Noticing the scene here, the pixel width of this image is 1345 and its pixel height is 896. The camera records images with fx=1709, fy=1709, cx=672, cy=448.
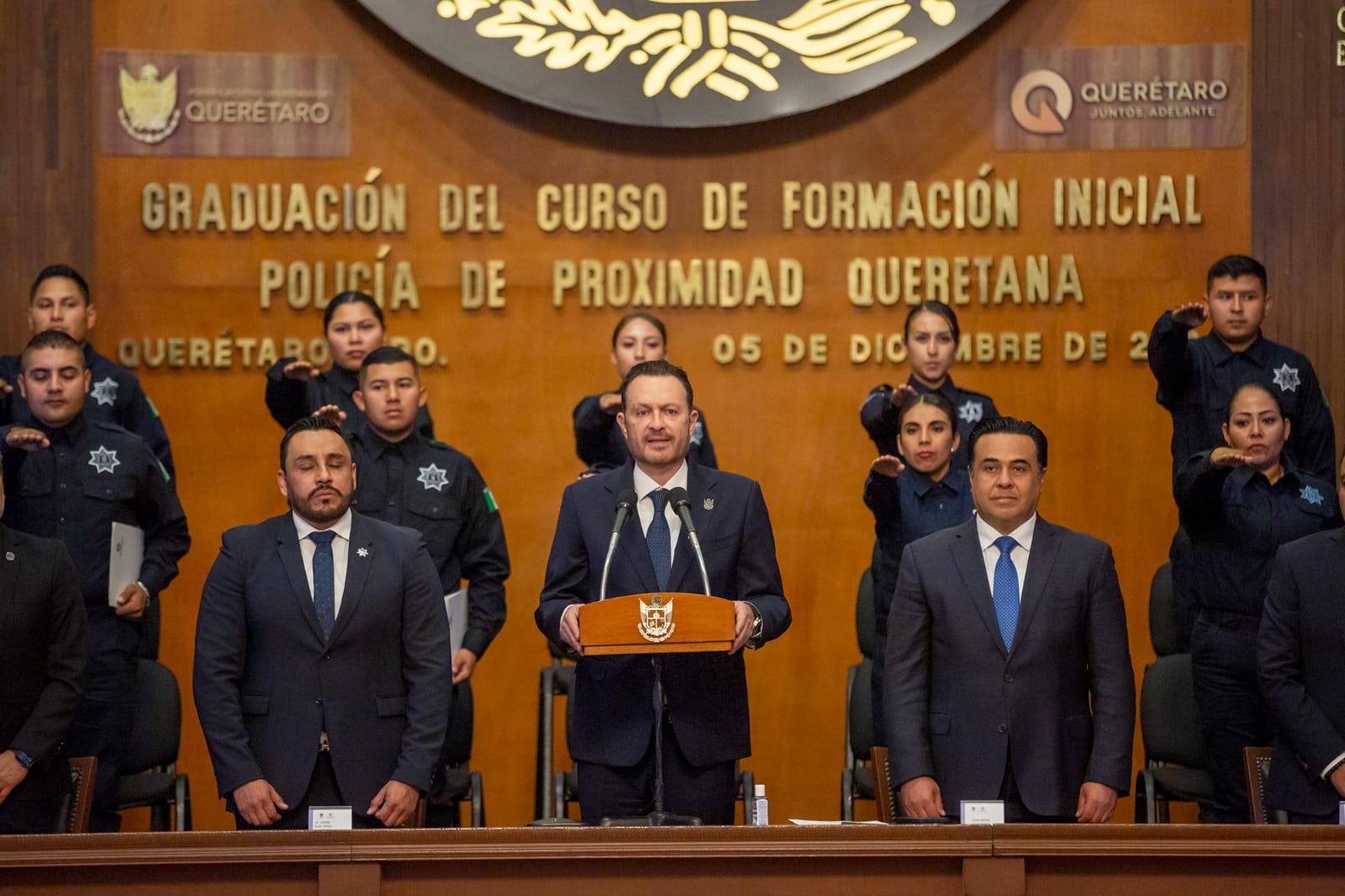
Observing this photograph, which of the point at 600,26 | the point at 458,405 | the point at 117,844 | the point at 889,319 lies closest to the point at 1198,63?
the point at 889,319

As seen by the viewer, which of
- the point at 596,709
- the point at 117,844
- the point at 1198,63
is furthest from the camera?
the point at 1198,63

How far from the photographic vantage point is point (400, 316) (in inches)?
267

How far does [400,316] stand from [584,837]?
394 cm

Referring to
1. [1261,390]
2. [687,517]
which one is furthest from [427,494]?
[1261,390]

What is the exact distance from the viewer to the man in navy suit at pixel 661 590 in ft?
13.6

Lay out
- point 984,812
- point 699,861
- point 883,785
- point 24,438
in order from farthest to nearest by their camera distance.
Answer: point 24,438, point 883,785, point 984,812, point 699,861

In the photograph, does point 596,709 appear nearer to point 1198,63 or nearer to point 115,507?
point 115,507

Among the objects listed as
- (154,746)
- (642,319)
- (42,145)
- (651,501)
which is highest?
(42,145)

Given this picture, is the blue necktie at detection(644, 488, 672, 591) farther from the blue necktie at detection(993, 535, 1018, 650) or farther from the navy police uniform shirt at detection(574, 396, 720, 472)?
the navy police uniform shirt at detection(574, 396, 720, 472)

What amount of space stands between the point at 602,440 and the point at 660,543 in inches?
61.7

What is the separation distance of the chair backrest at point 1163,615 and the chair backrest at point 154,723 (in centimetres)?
322

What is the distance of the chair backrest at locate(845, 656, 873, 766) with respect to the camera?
5.59m

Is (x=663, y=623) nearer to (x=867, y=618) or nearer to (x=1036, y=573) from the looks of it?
Result: (x=1036, y=573)

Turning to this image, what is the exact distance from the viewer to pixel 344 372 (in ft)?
19.3
